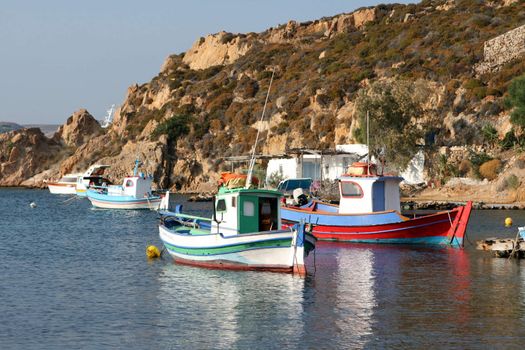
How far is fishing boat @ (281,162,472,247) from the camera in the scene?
35281mm

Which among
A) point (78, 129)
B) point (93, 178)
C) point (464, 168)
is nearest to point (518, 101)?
point (464, 168)

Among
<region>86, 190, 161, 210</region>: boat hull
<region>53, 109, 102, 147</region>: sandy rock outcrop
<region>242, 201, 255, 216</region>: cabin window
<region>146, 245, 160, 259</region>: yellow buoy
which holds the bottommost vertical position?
<region>146, 245, 160, 259</region>: yellow buoy

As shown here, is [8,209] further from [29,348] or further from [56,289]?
[29,348]

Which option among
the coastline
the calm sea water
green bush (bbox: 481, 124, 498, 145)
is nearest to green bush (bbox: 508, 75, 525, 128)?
green bush (bbox: 481, 124, 498, 145)

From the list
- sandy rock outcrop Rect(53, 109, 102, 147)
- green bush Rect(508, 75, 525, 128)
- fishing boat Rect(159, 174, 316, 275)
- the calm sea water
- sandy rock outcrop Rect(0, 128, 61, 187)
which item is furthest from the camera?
sandy rock outcrop Rect(53, 109, 102, 147)

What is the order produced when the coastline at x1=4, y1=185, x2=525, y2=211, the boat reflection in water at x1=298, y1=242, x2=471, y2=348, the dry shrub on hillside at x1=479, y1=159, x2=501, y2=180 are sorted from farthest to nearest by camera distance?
the dry shrub on hillside at x1=479, y1=159, x2=501, y2=180 < the coastline at x1=4, y1=185, x2=525, y2=211 < the boat reflection in water at x1=298, y1=242, x2=471, y2=348

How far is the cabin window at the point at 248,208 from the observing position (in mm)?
27719

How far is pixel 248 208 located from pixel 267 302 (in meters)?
5.89

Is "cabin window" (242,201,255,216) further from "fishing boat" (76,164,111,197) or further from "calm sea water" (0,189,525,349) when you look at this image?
"fishing boat" (76,164,111,197)

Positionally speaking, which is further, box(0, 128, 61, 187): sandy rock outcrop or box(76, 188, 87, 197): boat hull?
box(0, 128, 61, 187): sandy rock outcrop

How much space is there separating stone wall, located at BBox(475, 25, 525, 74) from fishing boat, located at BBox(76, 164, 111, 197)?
137ft

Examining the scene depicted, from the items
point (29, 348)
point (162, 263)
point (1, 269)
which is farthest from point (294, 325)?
point (1, 269)

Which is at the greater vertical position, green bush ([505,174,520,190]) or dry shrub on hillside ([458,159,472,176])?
dry shrub on hillside ([458,159,472,176])

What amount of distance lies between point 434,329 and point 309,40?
347 ft
